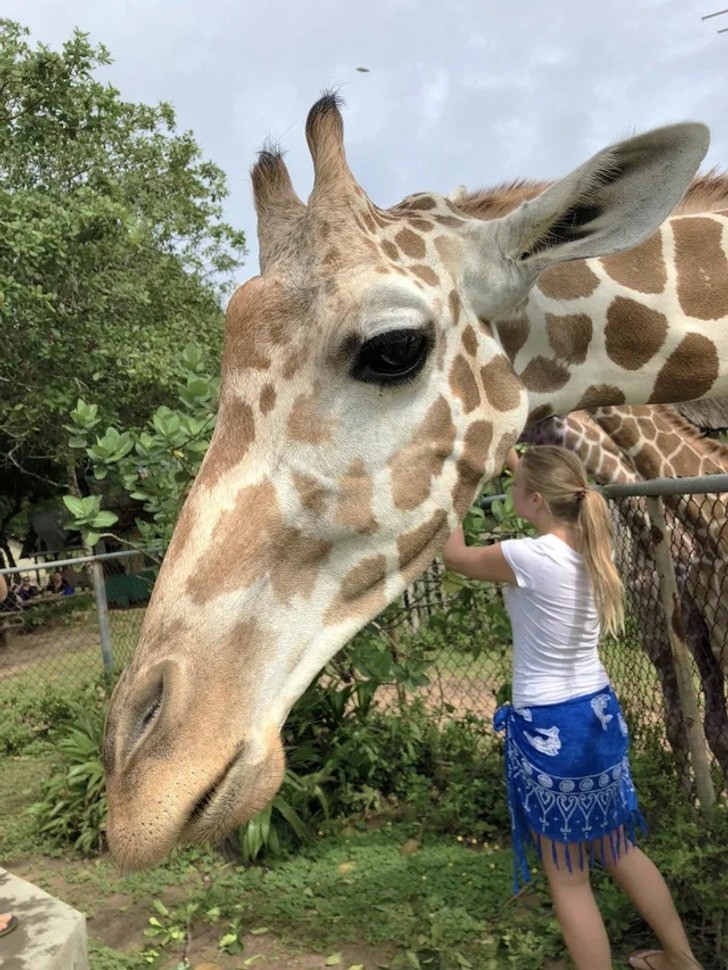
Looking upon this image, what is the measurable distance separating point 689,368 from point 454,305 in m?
0.82

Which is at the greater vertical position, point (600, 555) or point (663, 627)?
point (600, 555)

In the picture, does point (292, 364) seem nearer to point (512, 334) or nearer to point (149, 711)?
point (512, 334)

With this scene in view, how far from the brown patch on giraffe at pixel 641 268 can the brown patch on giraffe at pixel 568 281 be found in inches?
3.3

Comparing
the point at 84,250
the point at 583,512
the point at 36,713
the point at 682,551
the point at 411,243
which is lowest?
the point at 36,713

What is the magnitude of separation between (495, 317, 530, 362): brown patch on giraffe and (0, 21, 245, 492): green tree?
8.15 metres

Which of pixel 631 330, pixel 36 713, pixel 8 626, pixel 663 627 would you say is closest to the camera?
pixel 631 330

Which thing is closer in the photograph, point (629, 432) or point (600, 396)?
point (600, 396)

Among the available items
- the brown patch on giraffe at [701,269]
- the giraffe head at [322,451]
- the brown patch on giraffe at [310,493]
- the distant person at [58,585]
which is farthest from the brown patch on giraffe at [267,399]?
the distant person at [58,585]

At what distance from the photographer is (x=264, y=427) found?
1.73m

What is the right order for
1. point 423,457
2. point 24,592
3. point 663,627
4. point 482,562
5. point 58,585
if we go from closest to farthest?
point 423,457
point 482,562
point 663,627
point 24,592
point 58,585

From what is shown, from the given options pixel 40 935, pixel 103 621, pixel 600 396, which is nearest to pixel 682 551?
pixel 600 396

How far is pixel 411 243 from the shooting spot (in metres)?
1.97

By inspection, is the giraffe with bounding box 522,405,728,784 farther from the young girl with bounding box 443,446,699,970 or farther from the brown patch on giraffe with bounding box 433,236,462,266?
the brown patch on giraffe with bounding box 433,236,462,266

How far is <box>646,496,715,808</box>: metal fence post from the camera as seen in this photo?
296 centimetres
